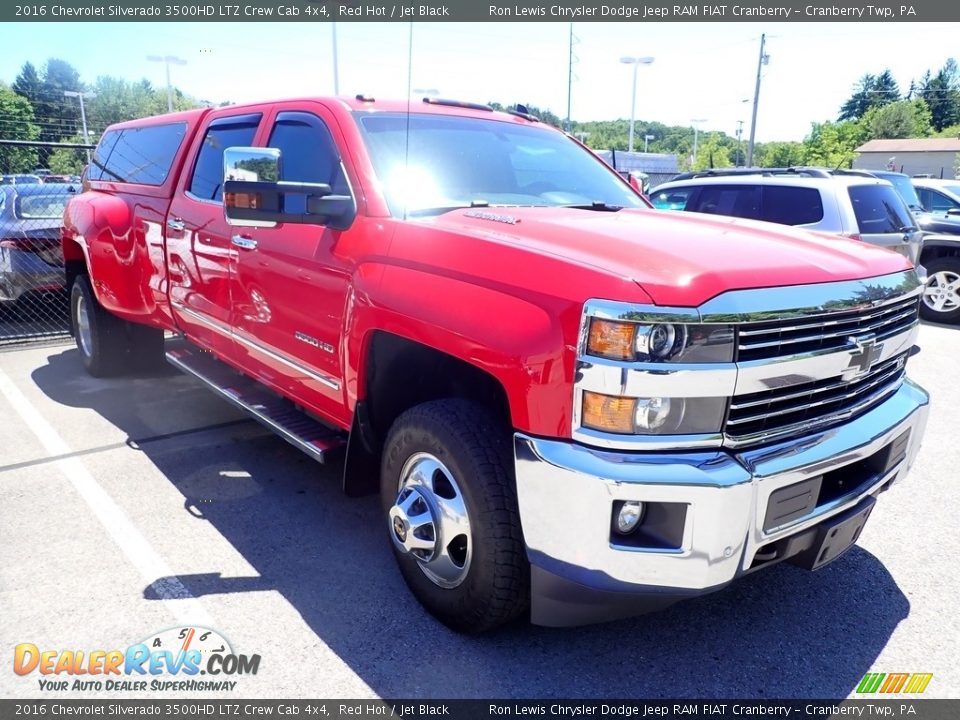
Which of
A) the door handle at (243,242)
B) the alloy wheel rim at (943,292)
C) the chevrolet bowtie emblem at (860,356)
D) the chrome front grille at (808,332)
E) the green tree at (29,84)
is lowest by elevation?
the alloy wheel rim at (943,292)

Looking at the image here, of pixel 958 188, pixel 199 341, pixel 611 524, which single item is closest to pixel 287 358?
pixel 199 341

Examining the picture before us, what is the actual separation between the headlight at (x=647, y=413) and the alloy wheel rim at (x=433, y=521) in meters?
0.68

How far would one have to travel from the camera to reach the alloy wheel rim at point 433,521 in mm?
2578

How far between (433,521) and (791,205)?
20.8 ft

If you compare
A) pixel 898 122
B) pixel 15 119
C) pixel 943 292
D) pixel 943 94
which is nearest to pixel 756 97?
pixel 943 292

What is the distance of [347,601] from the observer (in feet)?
9.71

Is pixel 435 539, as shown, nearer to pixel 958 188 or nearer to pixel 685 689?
pixel 685 689

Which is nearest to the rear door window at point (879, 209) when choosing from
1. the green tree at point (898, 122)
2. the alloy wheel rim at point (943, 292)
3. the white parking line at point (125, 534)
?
the alloy wheel rim at point (943, 292)

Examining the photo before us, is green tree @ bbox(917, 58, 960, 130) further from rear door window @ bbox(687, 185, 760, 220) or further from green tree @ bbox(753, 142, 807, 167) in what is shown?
rear door window @ bbox(687, 185, 760, 220)

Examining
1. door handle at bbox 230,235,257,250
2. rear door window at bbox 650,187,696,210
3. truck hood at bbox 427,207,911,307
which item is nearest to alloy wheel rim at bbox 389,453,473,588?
truck hood at bbox 427,207,911,307

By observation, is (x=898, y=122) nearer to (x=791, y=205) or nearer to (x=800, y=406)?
(x=791, y=205)

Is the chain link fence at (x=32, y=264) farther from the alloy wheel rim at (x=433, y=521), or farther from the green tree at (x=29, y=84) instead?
the green tree at (x=29, y=84)

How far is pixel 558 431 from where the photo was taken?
84.1 inches

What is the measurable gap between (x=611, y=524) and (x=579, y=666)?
83 cm
